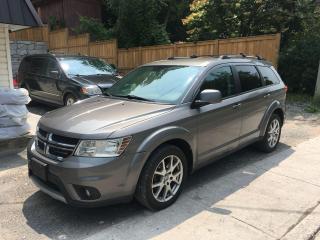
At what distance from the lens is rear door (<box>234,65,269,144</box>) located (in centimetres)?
544

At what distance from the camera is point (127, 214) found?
4.02 meters

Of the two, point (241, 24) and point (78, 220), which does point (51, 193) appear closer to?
point (78, 220)

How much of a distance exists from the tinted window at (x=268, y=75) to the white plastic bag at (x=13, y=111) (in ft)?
13.7

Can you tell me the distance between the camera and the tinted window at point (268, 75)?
242 inches

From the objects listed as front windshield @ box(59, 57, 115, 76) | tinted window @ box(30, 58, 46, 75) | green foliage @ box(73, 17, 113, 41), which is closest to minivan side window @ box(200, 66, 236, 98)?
front windshield @ box(59, 57, 115, 76)

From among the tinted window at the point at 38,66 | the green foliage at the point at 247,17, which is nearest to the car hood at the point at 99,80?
the tinted window at the point at 38,66

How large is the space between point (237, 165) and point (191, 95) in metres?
1.75

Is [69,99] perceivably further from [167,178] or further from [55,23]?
[55,23]

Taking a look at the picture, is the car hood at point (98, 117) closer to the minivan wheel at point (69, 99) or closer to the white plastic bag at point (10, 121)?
the white plastic bag at point (10, 121)

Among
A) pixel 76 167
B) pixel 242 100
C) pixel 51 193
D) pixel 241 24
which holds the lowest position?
pixel 51 193

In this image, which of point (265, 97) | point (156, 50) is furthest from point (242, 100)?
point (156, 50)

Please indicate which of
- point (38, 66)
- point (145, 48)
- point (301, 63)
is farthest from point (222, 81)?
point (145, 48)

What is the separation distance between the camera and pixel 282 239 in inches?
141

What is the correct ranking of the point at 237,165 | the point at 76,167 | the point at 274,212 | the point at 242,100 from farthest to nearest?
the point at 237,165, the point at 242,100, the point at 274,212, the point at 76,167
